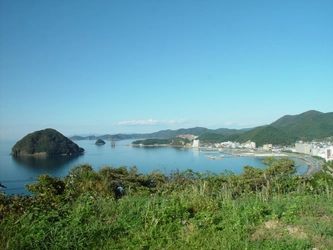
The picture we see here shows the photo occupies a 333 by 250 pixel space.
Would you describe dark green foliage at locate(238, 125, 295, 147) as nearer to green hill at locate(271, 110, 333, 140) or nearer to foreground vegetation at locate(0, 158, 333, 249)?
green hill at locate(271, 110, 333, 140)

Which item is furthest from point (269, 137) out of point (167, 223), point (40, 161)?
point (167, 223)

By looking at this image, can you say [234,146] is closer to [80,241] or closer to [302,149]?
[302,149]

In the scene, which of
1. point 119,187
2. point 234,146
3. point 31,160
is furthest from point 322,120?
point 119,187

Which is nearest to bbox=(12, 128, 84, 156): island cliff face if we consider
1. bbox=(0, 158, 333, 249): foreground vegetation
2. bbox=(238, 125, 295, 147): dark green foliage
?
bbox=(0, 158, 333, 249): foreground vegetation

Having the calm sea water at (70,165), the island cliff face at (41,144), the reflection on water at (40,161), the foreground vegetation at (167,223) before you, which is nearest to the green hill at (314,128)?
the calm sea water at (70,165)

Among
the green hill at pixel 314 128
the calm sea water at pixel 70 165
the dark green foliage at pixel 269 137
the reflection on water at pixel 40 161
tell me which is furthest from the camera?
the green hill at pixel 314 128

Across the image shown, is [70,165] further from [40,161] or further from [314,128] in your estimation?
[314,128]

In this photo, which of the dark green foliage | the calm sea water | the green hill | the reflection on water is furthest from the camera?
the green hill

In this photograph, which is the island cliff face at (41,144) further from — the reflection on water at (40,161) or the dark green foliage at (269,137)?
the dark green foliage at (269,137)

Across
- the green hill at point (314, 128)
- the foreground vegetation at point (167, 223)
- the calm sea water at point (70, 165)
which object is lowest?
the calm sea water at point (70, 165)

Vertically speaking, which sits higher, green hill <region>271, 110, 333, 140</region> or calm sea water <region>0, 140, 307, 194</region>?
green hill <region>271, 110, 333, 140</region>

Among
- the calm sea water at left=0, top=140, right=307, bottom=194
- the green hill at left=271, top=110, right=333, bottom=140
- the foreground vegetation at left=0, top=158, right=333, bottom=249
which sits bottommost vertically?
the calm sea water at left=0, top=140, right=307, bottom=194

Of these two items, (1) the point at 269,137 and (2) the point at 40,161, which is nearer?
(2) the point at 40,161

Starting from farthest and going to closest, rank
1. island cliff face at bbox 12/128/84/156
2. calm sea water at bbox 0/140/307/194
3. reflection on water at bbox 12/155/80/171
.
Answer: island cliff face at bbox 12/128/84/156
reflection on water at bbox 12/155/80/171
calm sea water at bbox 0/140/307/194
